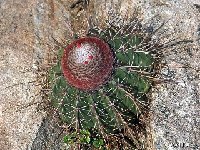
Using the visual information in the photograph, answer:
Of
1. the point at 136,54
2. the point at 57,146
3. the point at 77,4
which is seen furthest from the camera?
the point at 77,4

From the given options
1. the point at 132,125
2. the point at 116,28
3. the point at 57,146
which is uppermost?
the point at 116,28

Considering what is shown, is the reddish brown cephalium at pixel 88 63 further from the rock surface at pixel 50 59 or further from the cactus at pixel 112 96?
the rock surface at pixel 50 59

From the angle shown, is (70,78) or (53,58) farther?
(53,58)

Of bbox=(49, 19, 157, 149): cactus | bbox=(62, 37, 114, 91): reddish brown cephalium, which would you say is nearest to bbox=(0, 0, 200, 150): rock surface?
bbox=(49, 19, 157, 149): cactus

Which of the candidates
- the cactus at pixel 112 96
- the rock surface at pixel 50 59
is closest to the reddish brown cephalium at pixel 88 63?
the cactus at pixel 112 96

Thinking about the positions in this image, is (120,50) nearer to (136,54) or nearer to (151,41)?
(136,54)

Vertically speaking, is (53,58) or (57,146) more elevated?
(53,58)

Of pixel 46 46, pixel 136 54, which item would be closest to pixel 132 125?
pixel 136 54

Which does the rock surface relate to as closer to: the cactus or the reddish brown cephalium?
the cactus
